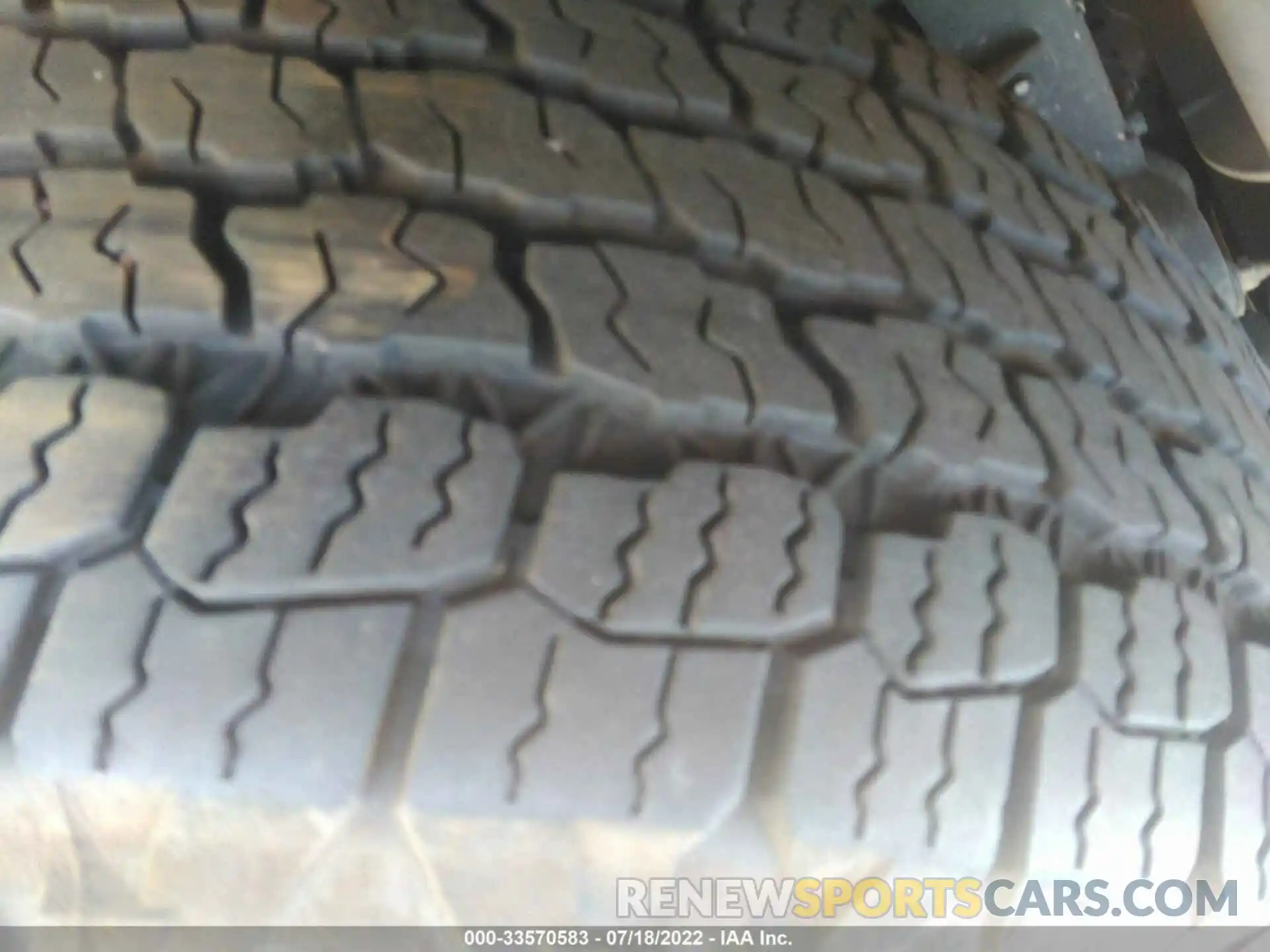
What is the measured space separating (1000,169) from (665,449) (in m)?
0.45

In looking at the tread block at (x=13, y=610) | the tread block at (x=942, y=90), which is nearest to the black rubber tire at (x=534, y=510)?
the tread block at (x=13, y=610)

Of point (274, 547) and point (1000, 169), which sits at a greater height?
point (1000, 169)

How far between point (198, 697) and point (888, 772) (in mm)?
350

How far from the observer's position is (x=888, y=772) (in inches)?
24.5

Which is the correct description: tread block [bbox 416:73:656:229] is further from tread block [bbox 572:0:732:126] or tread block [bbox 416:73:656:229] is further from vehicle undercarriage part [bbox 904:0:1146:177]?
vehicle undercarriage part [bbox 904:0:1146:177]

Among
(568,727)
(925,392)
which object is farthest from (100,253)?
(925,392)

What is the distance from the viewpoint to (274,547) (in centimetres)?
56

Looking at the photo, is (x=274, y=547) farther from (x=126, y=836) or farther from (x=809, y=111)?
(x=809, y=111)

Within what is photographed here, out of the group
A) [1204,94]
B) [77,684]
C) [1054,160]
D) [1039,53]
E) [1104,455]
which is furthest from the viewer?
[1204,94]

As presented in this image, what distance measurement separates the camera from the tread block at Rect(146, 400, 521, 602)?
562 mm

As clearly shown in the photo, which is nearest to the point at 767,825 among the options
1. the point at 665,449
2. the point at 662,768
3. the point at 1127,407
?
the point at 662,768

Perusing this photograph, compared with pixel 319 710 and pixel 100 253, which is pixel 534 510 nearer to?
pixel 319 710

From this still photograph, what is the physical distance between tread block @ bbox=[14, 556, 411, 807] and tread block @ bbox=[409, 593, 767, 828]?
0.12ft

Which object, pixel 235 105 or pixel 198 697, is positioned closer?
pixel 198 697
